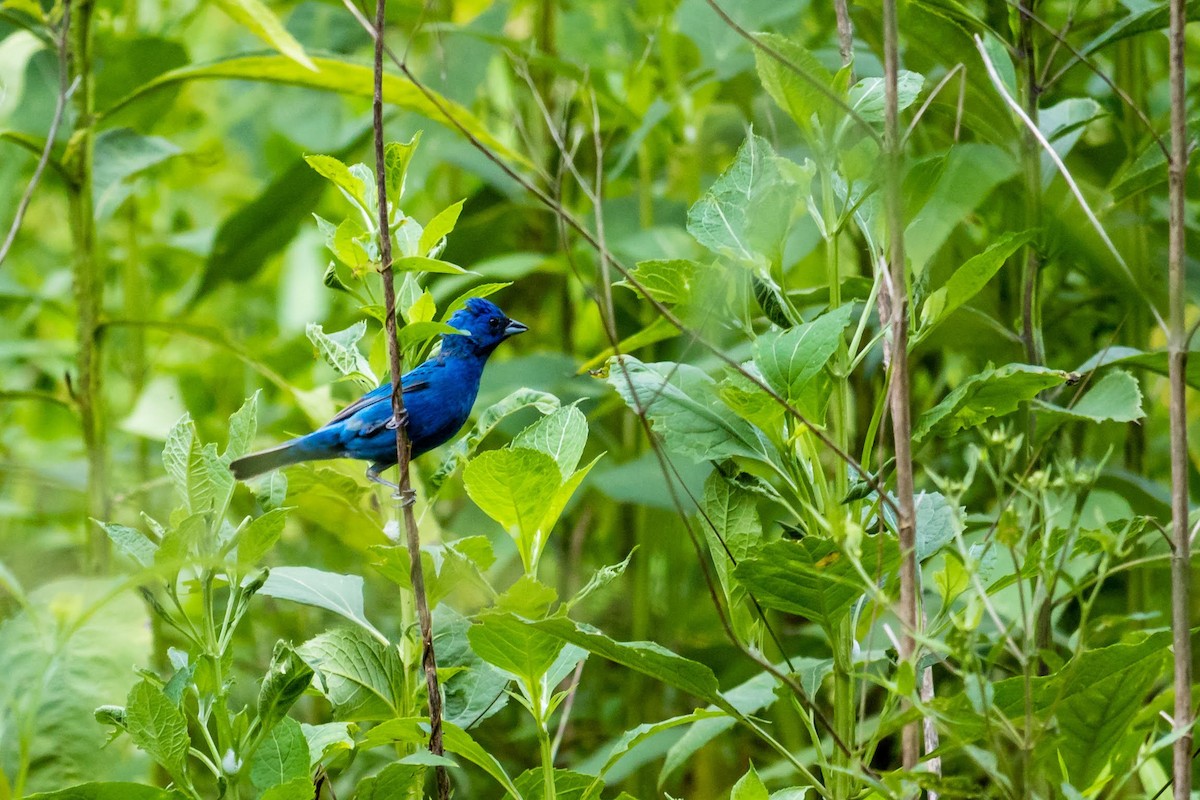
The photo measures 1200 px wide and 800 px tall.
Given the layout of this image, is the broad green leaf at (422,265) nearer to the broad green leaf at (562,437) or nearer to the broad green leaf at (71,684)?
the broad green leaf at (562,437)

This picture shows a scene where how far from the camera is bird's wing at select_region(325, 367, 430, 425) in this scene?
1073 millimetres

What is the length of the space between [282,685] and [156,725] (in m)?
0.09

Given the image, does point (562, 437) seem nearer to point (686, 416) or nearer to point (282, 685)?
point (686, 416)

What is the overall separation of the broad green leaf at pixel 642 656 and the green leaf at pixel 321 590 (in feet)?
0.67

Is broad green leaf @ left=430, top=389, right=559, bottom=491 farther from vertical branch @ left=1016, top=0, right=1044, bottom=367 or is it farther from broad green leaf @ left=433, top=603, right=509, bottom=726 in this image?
vertical branch @ left=1016, top=0, right=1044, bottom=367

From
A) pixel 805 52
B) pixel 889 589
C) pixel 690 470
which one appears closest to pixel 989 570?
pixel 889 589

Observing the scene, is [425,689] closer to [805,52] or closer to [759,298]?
[759,298]

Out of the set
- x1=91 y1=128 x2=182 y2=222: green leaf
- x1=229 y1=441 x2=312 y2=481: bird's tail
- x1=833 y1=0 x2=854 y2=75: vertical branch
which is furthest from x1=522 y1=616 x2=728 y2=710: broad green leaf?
x1=91 y1=128 x2=182 y2=222: green leaf

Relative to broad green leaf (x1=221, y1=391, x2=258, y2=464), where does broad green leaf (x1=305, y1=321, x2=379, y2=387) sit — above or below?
above

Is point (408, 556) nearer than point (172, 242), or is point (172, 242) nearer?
point (408, 556)

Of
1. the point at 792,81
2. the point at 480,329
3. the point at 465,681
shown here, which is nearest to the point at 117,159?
the point at 480,329

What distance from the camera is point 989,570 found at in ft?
3.15

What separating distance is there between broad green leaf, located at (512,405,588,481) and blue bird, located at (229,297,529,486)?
0.35 m

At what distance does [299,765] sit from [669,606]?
1.28 meters
